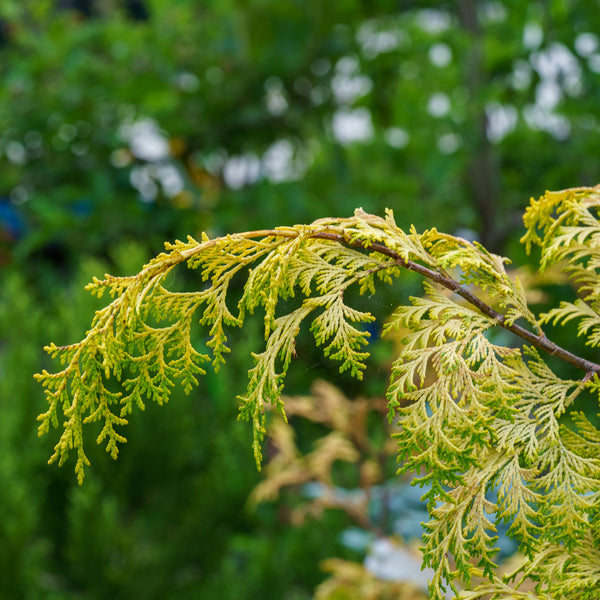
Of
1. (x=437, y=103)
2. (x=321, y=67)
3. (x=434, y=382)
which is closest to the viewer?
(x=434, y=382)

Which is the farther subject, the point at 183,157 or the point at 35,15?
the point at 183,157

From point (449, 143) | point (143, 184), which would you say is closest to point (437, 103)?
point (449, 143)

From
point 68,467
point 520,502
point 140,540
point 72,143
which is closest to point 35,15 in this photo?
point 72,143

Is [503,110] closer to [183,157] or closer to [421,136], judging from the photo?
[421,136]

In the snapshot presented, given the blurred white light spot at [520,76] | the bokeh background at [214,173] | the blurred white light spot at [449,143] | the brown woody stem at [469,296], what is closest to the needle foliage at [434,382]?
the brown woody stem at [469,296]

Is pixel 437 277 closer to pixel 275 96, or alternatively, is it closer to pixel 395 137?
pixel 395 137

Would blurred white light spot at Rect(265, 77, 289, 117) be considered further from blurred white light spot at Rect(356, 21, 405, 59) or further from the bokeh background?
blurred white light spot at Rect(356, 21, 405, 59)

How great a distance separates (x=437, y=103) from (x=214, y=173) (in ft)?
3.06

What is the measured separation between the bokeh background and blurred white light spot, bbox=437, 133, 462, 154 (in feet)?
0.04

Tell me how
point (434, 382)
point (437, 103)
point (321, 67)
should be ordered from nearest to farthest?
1. point (434, 382)
2. point (437, 103)
3. point (321, 67)

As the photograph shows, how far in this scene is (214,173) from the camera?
2.72 metres

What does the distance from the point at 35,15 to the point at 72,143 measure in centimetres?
49

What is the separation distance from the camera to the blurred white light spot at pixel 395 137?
2427mm

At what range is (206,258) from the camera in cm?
43
